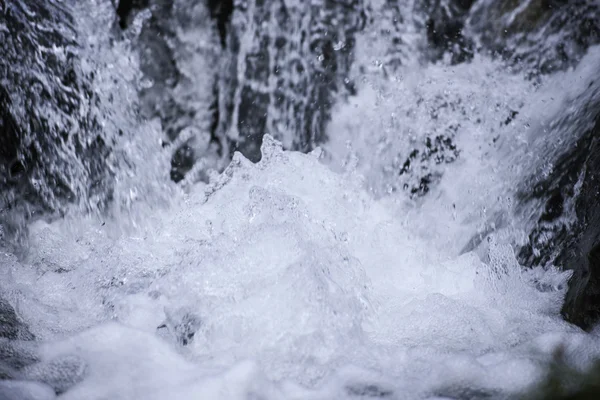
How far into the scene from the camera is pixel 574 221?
8.60 ft

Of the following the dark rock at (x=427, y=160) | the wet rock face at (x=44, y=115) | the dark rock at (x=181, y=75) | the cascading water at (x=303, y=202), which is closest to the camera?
the cascading water at (x=303, y=202)

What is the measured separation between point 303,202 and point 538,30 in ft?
6.70

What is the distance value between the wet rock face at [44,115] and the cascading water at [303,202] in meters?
0.01

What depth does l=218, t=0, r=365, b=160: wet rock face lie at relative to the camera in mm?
4051

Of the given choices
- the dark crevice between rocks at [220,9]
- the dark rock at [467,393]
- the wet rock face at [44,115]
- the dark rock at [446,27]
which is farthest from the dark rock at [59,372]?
the dark rock at [446,27]

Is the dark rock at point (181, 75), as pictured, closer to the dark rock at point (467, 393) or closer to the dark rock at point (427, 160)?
the dark rock at point (427, 160)

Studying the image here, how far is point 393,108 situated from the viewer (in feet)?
12.4

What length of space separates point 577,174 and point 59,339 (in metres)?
2.21

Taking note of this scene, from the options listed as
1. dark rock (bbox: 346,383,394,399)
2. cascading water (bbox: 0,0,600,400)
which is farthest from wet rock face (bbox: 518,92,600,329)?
dark rock (bbox: 346,383,394,399)

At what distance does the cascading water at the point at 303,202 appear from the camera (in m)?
1.87

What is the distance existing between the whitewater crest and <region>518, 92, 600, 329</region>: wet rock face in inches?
3.6

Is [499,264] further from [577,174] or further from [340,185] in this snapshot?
[340,185]

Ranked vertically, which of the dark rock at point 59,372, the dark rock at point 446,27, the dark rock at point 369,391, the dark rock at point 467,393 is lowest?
the dark rock at point 59,372

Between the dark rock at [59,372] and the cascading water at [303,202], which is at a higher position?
the cascading water at [303,202]
